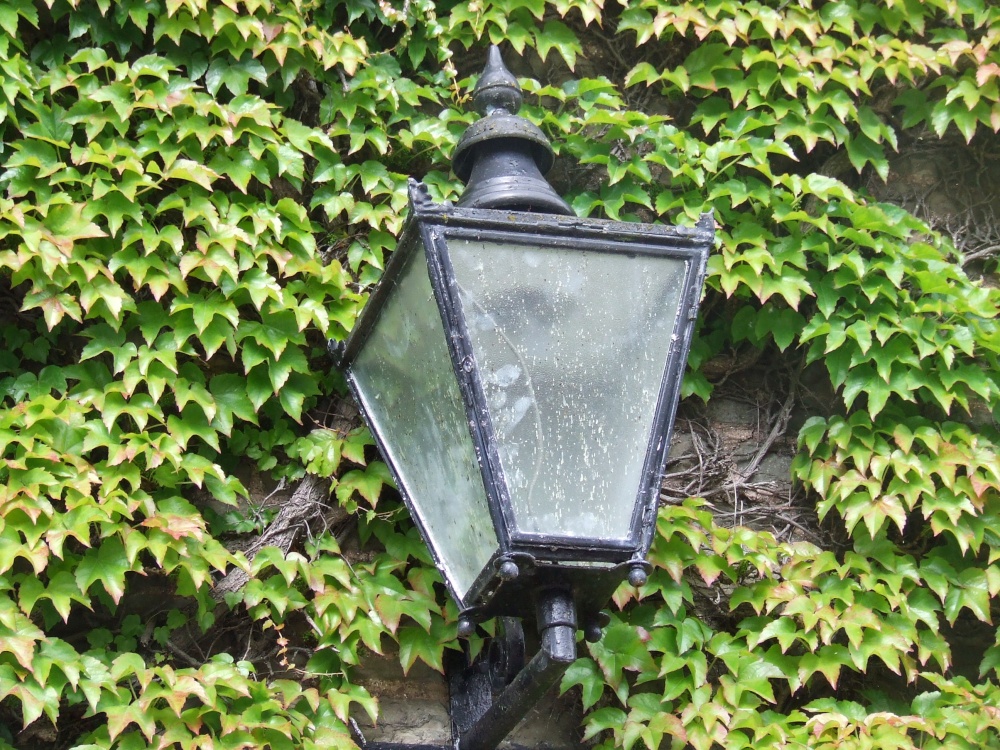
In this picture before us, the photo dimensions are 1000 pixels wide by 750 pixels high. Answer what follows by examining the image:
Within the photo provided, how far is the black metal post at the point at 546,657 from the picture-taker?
2.36 metres

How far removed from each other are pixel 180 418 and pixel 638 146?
5.02 feet

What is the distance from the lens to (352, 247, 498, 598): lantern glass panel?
8.02 feet

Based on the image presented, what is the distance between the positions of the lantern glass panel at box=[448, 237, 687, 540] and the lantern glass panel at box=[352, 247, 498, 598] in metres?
0.09

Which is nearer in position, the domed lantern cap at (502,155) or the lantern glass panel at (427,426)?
the lantern glass panel at (427,426)

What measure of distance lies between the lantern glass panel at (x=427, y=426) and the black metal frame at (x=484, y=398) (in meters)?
0.05

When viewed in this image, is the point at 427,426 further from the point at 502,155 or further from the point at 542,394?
the point at 502,155

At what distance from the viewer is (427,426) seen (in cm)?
263

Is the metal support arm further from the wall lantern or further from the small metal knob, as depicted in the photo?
the small metal knob

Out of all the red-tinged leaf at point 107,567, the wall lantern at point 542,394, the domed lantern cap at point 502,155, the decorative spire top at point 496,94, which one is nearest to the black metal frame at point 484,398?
the wall lantern at point 542,394

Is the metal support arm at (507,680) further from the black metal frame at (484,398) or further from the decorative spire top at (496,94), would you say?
the decorative spire top at (496,94)

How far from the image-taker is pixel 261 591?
2.99 meters

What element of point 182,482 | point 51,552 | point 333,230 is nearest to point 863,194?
point 333,230

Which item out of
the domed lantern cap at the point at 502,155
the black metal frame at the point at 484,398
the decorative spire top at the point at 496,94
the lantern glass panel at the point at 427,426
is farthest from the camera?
the decorative spire top at the point at 496,94

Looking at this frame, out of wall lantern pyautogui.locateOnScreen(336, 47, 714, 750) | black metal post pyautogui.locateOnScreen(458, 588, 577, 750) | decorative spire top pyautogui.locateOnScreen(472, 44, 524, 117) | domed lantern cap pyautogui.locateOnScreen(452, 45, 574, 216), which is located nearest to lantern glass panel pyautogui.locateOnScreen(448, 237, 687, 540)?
Answer: wall lantern pyautogui.locateOnScreen(336, 47, 714, 750)
